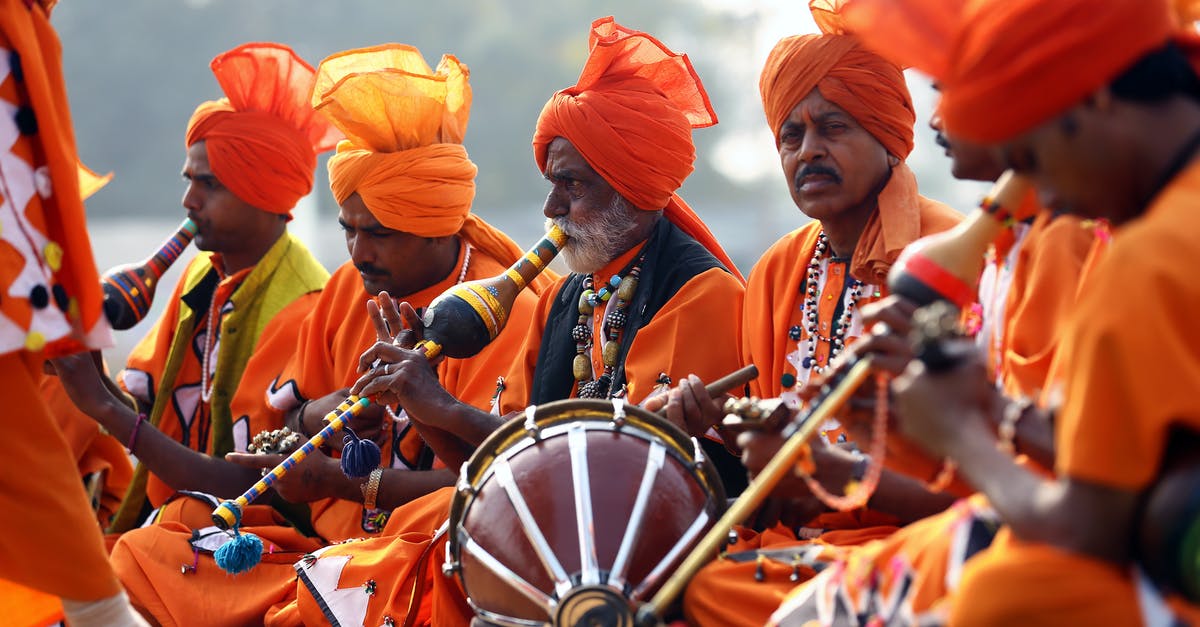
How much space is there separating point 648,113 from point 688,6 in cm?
4305

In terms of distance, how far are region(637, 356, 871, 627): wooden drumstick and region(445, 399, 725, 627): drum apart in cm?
26

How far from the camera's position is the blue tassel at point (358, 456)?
17.2ft

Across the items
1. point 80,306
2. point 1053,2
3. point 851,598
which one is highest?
point 1053,2

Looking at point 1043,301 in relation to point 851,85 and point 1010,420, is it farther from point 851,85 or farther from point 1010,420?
point 851,85

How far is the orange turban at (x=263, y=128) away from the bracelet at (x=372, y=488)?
1.88m

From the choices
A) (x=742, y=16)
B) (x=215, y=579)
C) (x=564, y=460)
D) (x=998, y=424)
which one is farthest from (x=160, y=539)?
(x=742, y=16)

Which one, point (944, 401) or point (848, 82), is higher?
point (848, 82)

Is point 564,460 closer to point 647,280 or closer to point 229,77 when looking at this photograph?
point 647,280

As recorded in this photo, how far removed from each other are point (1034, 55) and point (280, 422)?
4359 mm

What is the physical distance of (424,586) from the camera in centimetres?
497

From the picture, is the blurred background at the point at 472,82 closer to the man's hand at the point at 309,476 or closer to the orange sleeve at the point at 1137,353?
the man's hand at the point at 309,476

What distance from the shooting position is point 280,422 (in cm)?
620

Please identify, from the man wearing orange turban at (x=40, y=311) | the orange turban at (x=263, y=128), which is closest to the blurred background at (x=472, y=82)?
the orange turban at (x=263, y=128)

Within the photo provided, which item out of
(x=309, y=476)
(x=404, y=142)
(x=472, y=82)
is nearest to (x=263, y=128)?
(x=404, y=142)
